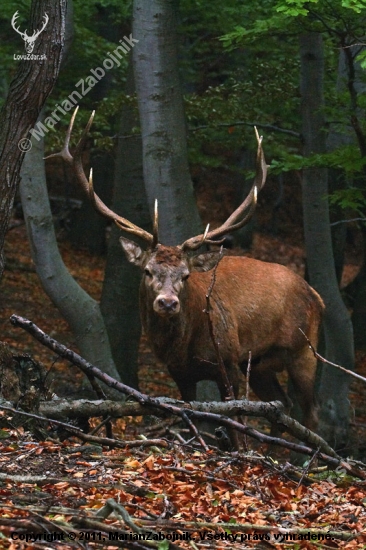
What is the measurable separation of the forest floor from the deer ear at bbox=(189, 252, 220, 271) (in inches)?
92.4

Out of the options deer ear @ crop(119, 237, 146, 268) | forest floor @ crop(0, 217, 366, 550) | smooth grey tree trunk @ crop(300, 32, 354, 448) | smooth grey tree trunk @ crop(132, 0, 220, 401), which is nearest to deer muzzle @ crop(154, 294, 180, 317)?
deer ear @ crop(119, 237, 146, 268)

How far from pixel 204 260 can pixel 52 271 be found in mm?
3312

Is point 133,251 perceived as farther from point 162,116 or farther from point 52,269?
point 52,269

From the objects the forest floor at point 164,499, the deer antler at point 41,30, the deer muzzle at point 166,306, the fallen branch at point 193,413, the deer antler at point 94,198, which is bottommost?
the forest floor at point 164,499

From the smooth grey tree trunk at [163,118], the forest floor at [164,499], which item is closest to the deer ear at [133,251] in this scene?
the smooth grey tree trunk at [163,118]

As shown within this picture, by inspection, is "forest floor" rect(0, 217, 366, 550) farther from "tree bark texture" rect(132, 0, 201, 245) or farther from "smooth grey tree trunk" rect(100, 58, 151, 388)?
"smooth grey tree trunk" rect(100, 58, 151, 388)

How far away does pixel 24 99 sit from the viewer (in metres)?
6.65

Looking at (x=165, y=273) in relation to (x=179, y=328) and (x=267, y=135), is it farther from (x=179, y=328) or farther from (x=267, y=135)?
(x=267, y=135)

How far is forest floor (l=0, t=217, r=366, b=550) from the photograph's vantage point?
4293mm

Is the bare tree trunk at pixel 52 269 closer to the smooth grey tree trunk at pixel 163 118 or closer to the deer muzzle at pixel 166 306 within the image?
the smooth grey tree trunk at pixel 163 118

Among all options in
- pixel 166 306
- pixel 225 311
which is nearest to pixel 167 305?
pixel 166 306

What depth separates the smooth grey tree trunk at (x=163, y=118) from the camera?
9.91 metres

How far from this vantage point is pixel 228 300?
9.37 metres

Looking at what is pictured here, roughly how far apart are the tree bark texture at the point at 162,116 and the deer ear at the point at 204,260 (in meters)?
1.19
